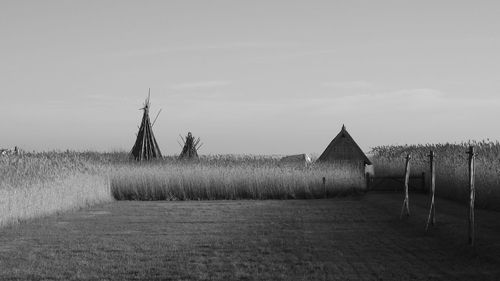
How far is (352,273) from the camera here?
31.3 ft

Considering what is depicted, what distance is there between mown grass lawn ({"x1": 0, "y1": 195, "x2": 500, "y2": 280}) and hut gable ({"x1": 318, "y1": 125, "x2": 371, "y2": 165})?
12.2 m

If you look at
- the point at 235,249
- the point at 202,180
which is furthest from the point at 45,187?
the point at 235,249

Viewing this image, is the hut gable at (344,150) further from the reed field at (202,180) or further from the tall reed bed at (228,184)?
the tall reed bed at (228,184)

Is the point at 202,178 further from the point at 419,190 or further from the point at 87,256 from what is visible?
the point at 87,256

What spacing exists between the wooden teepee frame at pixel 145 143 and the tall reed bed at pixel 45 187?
8.43m

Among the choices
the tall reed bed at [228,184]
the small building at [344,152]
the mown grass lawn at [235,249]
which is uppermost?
the small building at [344,152]

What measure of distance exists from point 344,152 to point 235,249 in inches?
814

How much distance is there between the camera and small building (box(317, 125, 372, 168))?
1248 inches

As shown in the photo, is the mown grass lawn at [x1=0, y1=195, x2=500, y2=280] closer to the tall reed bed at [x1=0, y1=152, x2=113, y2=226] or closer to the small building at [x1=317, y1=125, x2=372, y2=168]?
the tall reed bed at [x1=0, y1=152, x2=113, y2=226]

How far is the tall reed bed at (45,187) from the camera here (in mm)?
17094

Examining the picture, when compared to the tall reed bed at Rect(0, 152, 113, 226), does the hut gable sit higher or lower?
higher

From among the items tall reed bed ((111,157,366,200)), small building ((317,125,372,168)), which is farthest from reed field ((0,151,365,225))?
small building ((317,125,372,168))

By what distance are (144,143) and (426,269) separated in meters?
26.1

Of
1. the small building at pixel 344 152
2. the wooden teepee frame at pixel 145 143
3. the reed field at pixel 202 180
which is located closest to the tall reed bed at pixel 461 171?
the small building at pixel 344 152
